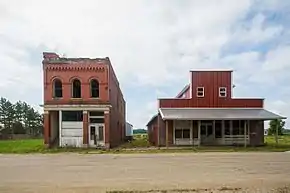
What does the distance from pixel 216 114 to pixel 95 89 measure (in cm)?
1156

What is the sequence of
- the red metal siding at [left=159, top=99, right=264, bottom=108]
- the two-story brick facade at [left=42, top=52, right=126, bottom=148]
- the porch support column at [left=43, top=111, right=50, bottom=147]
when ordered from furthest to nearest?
the red metal siding at [left=159, top=99, right=264, bottom=108]
the two-story brick facade at [left=42, top=52, right=126, bottom=148]
the porch support column at [left=43, top=111, right=50, bottom=147]

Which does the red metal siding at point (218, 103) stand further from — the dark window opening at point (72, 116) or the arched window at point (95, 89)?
the dark window opening at point (72, 116)

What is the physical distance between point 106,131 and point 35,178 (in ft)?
75.3

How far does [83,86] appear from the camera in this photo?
37.1 metres

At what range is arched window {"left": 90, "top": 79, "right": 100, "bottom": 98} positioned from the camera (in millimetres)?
37406

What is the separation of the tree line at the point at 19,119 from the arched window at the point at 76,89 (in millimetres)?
67026

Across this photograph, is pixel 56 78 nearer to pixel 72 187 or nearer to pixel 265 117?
pixel 265 117

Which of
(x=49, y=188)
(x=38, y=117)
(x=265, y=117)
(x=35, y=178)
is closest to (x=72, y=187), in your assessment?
(x=49, y=188)

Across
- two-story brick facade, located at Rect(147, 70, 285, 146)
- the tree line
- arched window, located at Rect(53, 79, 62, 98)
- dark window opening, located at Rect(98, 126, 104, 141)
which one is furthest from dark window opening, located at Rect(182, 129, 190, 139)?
the tree line

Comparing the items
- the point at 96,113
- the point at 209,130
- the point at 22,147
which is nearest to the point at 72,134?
the point at 96,113

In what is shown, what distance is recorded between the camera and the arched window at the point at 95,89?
37406 mm

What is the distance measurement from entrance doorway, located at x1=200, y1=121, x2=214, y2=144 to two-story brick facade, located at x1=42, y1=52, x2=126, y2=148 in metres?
9.09

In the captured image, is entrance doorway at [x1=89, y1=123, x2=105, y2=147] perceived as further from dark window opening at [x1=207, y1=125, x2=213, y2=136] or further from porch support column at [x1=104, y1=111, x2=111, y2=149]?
dark window opening at [x1=207, y1=125, x2=213, y2=136]

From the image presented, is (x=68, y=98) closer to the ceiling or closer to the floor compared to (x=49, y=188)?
closer to the ceiling
